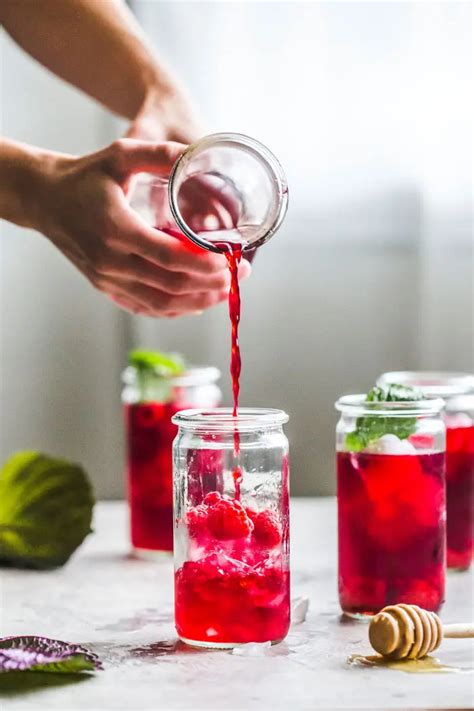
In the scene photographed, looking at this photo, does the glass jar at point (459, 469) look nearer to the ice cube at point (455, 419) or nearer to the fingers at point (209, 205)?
the ice cube at point (455, 419)

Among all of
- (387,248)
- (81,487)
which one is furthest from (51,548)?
(387,248)

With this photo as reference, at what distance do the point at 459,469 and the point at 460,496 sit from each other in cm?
4

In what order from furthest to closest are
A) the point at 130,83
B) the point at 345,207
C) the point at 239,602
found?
1. the point at 345,207
2. the point at 130,83
3. the point at 239,602

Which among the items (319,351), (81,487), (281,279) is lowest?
(81,487)

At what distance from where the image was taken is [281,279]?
243 centimetres

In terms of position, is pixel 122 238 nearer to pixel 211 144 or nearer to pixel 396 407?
pixel 211 144

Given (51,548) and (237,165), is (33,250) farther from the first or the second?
(237,165)

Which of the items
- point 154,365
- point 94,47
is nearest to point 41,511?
point 154,365

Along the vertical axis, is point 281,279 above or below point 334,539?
above

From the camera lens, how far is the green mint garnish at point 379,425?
3.79ft

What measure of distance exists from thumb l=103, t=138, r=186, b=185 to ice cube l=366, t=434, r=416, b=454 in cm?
40

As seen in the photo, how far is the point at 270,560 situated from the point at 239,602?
5 cm

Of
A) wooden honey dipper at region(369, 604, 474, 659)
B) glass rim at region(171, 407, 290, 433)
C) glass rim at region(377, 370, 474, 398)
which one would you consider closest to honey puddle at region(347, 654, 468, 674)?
wooden honey dipper at region(369, 604, 474, 659)

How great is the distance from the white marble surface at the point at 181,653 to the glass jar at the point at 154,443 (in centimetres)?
5
